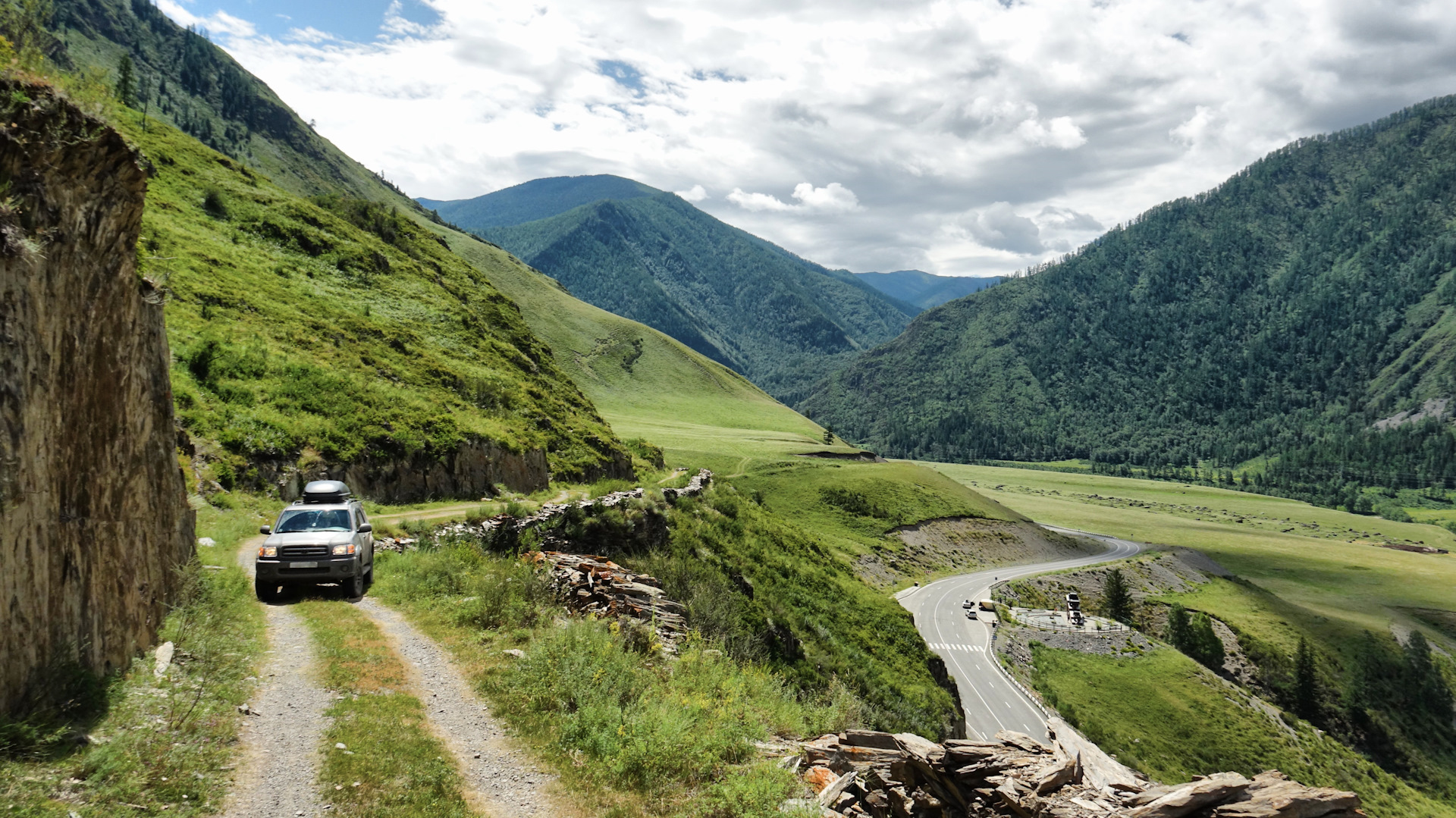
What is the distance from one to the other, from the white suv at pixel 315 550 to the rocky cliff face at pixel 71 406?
10.9ft

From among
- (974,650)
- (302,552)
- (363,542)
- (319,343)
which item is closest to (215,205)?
(319,343)

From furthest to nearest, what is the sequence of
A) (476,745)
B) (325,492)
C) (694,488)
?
(694,488), (325,492), (476,745)

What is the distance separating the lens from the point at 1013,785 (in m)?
11.6

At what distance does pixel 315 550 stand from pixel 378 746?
818 centimetres

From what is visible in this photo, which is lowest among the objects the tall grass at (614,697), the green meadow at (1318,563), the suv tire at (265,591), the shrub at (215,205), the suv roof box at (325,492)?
the green meadow at (1318,563)

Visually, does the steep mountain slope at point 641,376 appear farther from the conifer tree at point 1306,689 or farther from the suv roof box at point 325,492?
the suv roof box at point 325,492

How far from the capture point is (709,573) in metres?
25.0

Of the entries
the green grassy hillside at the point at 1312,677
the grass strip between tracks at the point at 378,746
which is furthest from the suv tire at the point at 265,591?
the green grassy hillside at the point at 1312,677

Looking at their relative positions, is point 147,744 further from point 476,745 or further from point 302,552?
point 302,552

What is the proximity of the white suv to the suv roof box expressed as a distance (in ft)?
2.85

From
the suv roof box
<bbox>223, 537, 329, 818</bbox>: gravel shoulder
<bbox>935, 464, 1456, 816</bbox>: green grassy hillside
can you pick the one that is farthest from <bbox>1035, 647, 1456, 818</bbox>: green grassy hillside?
<bbox>223, 537, 329, 818</bbox>: gravel shoulder

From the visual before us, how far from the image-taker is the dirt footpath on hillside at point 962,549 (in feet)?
311

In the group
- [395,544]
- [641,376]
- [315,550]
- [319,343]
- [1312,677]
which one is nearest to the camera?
[315,550]

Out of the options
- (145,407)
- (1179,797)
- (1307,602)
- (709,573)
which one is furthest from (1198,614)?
(145,407)
